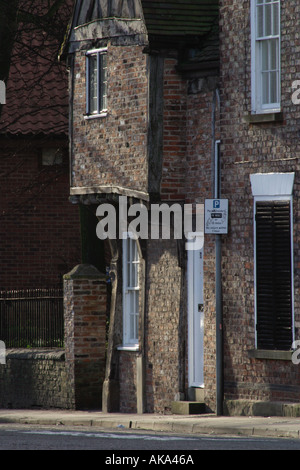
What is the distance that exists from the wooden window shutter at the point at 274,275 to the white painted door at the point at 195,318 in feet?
4.93

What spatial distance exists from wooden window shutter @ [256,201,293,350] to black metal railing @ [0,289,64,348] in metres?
5.65

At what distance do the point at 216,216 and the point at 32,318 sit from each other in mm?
6284

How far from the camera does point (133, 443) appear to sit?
50.0 ft

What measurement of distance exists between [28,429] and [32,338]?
646 centimetres

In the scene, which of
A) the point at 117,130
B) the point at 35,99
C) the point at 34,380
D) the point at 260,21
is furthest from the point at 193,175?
the point at 35,99

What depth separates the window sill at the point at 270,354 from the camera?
19203 millimetres

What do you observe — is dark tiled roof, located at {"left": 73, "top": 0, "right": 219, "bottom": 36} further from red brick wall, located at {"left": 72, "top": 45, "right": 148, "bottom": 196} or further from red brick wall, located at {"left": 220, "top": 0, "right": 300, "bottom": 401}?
red brick wall, located at {"left": 220, "top": 0, "right": 300, "bottom": 401}

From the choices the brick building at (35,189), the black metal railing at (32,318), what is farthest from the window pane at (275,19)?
the brick building at (35,189)

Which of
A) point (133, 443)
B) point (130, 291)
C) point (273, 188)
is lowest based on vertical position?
point (133, 443)

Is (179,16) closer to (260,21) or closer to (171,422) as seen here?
(260,21)

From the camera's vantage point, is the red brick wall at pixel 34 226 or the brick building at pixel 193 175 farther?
the red brick wall at pixel 34 226

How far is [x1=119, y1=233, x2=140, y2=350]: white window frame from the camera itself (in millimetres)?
22875

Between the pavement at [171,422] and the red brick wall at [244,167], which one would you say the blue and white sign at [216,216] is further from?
the pavement at [171,422]

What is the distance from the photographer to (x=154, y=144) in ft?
69.9
